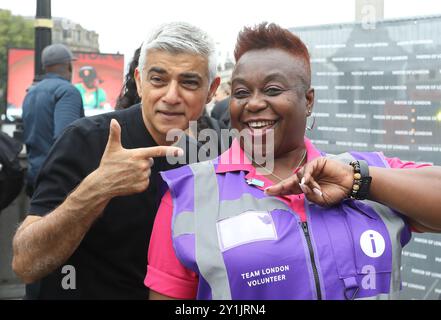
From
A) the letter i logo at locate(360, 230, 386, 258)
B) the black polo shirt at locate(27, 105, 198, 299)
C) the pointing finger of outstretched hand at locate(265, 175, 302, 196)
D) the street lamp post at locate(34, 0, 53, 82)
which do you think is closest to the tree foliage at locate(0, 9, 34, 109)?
the street lamp post at locate(34, 0, 53, 82)

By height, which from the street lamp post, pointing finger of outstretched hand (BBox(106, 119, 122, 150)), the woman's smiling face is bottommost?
pointing finger of outstretched hand (BBox(106, 119, 122, 150))

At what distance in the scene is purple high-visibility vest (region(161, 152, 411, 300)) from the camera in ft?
5.42

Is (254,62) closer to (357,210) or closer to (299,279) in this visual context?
(357,210)

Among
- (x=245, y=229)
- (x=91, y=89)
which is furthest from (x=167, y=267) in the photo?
(x=91, y=89)

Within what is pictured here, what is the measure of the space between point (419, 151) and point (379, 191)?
7.45 ft

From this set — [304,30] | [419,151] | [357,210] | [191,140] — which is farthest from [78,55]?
[357,210]

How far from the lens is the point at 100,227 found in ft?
6.92

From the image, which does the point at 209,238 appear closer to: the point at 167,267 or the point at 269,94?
the point at 167,267

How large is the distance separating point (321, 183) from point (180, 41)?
0.80 meters

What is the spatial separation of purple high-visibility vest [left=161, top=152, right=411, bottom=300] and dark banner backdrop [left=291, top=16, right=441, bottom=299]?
7.30 ft

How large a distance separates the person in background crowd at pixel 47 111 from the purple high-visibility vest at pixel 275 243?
11.1 ft

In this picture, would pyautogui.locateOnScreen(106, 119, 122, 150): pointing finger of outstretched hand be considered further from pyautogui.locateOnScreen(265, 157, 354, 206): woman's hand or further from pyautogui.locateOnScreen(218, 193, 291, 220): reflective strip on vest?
pyautogui.locateOnScreen(265, 157, 354, 206): woman's hand

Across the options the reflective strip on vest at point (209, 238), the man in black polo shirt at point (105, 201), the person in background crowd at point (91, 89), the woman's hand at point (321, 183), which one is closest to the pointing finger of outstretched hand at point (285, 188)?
the woman's hand at point (321, 183)

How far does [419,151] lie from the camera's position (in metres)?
3.91
